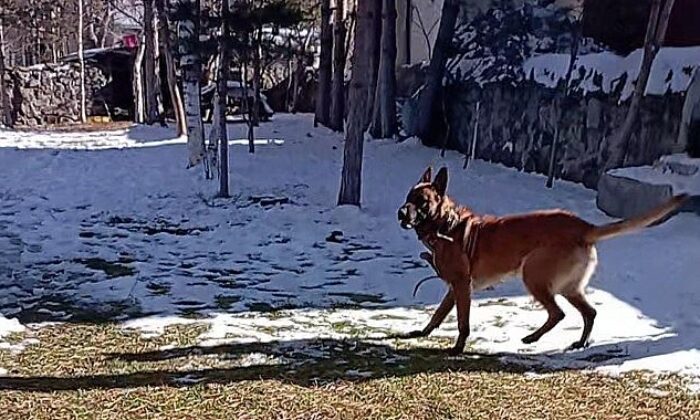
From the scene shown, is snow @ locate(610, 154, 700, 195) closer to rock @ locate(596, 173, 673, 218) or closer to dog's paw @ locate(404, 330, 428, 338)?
rock @ locate(596, 173, 673, 218)

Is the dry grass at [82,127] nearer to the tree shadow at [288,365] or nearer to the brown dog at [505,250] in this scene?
the tree shadow at [288,365]

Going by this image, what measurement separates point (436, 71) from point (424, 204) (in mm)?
8975

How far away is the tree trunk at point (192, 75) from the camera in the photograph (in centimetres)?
943

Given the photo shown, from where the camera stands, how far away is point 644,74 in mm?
8117

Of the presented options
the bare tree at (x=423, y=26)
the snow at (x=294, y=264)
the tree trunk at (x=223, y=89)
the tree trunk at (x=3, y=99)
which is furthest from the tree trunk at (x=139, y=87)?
the tree trunk at (x=223, y=89)

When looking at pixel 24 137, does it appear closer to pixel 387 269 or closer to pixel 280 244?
pixel 280 244

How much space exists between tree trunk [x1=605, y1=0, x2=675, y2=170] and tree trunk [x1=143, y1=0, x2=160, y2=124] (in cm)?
1080

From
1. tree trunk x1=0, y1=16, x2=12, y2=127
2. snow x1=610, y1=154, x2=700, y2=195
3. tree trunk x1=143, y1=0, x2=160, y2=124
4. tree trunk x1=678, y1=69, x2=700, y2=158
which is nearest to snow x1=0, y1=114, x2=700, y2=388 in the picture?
snow x1=610, y1=154, x2=700, y2=195

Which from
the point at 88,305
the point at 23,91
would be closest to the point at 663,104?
the point at 88,305

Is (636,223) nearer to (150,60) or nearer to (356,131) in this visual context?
(356,131)

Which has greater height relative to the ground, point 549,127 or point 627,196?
point 549,127

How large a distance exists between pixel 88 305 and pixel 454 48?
922 centimetres

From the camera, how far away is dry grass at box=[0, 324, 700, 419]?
10.5 ft

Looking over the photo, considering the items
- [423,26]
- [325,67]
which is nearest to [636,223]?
[423,26]
